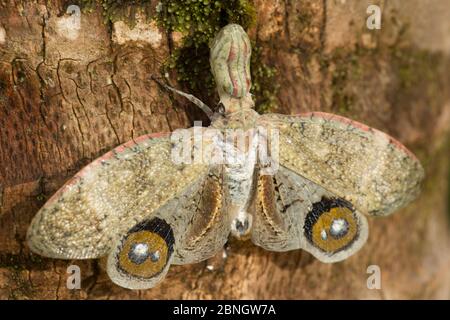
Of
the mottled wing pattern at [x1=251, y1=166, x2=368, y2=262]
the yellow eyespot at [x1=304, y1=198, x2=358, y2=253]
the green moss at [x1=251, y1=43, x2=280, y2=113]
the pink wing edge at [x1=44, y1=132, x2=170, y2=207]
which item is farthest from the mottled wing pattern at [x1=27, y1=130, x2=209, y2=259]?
the yellow eyespot at [x1=304, y1=198, x2=358, y2=253]

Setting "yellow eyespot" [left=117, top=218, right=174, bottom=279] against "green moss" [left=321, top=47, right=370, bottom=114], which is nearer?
"yellow eyespot" [left=117, top=218, right=174, bottom=279]

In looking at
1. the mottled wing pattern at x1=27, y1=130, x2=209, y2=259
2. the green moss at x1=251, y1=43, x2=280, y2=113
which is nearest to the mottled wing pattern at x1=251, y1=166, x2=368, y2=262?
the green moss at x1=251, y1=43, x2=280, y2=113

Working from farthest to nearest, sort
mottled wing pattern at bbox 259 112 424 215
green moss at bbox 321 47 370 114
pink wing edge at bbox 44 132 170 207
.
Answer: green moss at bbox 321 47 370 114, mottled wing pattern at bbox 259 112 424 215, pink wing edge at bbox 44 132 170 207

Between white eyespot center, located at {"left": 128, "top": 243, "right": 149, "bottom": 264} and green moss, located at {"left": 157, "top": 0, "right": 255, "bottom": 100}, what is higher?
green moss, located at {"left": 157, "top": 0, "right": 255, "bottom": 100}

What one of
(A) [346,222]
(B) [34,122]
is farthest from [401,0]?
(B) [34,122]

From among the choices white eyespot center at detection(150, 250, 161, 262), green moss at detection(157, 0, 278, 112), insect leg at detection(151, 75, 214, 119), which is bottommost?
white eyespot center at detection(150, 250, 161, 262)

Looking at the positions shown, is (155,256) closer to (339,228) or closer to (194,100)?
(194,100)

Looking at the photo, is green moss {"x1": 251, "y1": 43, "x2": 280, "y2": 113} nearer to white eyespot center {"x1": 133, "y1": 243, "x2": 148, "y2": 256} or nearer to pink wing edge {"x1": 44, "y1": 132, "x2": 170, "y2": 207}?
pink wing edge {"x1": 44, "y1": 132, "x2": 170, "y2": 207}

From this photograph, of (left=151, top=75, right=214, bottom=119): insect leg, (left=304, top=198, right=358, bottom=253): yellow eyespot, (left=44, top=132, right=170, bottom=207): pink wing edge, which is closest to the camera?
(left=44, top=132, right=170, bottom=207): pink wing edge
